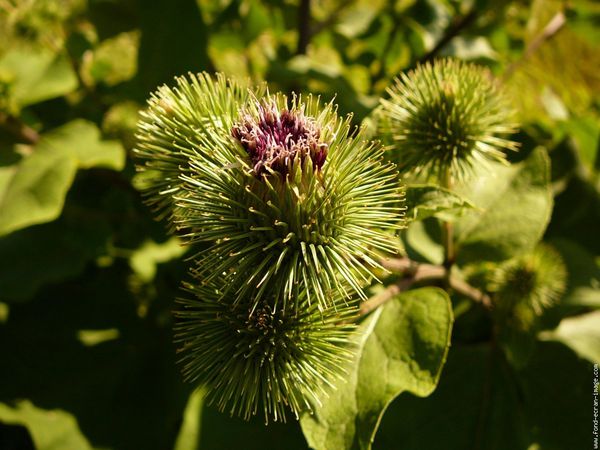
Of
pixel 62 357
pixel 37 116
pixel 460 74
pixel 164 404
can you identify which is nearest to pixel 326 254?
pixel 460 74

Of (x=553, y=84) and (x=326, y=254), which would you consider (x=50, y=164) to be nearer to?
(x=326, y=254)

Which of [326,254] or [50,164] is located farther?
[50,164]

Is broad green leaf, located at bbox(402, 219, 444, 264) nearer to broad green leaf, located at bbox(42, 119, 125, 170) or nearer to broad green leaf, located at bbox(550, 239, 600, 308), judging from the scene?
broad green leaf, located at bbox(550, 239, 600, 308)

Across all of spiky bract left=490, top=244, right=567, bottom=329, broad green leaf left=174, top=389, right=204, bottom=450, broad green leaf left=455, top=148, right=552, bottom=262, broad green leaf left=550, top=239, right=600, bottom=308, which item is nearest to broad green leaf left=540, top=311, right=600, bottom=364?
broad green leaf left=550, top=239, right=600, bottom=308

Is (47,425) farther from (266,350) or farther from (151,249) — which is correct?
(266,350)

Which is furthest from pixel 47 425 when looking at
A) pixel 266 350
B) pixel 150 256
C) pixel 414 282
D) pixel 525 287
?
pixel 525 287

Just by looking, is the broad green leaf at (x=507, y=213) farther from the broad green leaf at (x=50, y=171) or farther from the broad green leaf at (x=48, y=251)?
the broad green leaf at (x=48, y=251)
